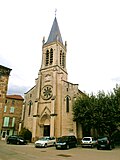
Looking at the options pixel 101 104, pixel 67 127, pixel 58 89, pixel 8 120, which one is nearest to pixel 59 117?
pixel 67 127

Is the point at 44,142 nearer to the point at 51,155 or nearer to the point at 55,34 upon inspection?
the point at 51,155

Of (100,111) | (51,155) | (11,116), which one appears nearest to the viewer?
(51,155)

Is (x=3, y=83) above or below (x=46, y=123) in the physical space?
above

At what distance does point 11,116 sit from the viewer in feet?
144

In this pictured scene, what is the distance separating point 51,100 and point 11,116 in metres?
15.3

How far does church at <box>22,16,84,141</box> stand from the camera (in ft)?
106

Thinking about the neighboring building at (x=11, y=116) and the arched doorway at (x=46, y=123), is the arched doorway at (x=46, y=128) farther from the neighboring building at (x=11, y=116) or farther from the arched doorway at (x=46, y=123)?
the neighboring building at (x=11, y=116)

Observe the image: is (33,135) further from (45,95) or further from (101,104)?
(101,104)

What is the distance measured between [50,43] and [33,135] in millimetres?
20829

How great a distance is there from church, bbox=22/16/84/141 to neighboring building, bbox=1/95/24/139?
7.89 m

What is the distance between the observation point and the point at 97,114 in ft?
92.8

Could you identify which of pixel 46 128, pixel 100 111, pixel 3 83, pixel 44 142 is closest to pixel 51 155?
pixel 3 83

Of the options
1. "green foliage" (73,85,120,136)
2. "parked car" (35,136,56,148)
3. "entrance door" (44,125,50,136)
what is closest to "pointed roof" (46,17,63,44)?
"green foliage" (73,85,120,136)

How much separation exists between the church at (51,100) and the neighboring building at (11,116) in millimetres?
7888
